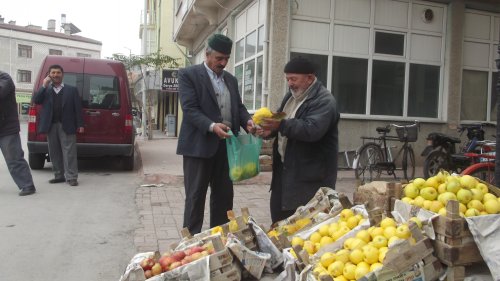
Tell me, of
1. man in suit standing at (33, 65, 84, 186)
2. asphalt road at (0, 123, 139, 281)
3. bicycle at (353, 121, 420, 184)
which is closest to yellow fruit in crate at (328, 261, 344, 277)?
asphalt road at (0, 123, 139, 281)

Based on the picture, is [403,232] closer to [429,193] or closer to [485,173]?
[429,193]

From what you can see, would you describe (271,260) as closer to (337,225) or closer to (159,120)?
(337,225)

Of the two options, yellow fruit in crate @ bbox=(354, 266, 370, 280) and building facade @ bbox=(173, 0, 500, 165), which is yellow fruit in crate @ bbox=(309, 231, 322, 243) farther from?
building facade @ bbox=(173, 0, 500, 165)

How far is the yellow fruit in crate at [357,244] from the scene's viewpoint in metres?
3.14

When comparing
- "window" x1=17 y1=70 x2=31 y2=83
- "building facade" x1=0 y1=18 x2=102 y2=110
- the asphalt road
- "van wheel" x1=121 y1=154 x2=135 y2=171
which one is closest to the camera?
the asphalt road

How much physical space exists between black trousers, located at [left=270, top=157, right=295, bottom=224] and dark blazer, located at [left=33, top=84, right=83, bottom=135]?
205 inches

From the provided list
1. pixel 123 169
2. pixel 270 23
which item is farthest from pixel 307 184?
pixel 123 169

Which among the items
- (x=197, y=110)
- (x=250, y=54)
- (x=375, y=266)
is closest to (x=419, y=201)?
(x=375, y=266)

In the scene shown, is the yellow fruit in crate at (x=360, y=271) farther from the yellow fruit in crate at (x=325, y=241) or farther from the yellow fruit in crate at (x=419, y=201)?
the yellow fruit in crate at (x=419, y=201)

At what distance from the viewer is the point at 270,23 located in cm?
988

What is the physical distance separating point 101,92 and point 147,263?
7217 mm

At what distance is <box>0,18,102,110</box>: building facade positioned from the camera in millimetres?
54625

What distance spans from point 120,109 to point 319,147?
22.3 ft

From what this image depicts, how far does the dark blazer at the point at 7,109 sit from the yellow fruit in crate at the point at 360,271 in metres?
6.07
